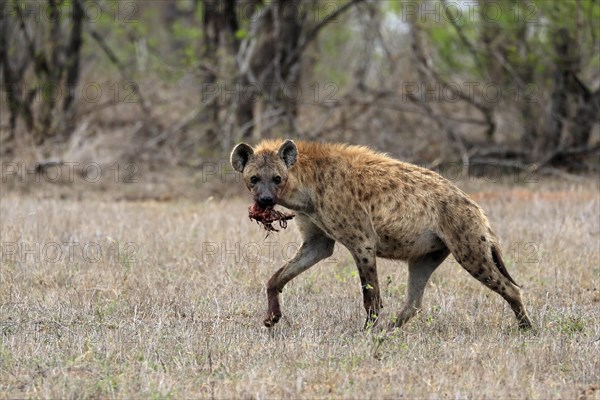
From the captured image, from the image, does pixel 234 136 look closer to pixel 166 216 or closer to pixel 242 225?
pixel 166 216

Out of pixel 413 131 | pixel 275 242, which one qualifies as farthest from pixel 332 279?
pixel 413 131

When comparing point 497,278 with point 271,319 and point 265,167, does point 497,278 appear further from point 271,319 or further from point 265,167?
point 265,167

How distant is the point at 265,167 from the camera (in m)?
7.68

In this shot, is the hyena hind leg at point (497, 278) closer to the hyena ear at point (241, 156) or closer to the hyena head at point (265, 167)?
the hyena head at point (265, 167)

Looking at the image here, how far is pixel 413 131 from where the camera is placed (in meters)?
18.3

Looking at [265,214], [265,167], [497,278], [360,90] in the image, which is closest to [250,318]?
[265,214]

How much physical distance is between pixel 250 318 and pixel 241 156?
4.55ft

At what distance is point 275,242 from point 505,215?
3752 mm

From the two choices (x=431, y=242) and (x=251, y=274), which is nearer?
(x=431, y=242)

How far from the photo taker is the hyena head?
7.59 m

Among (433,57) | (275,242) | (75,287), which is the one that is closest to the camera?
(75,287)

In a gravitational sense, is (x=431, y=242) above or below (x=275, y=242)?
above

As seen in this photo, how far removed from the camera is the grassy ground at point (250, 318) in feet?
20.0

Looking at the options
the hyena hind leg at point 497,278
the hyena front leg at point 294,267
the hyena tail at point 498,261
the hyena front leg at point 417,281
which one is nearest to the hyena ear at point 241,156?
the hyena front leg at point 294,267
